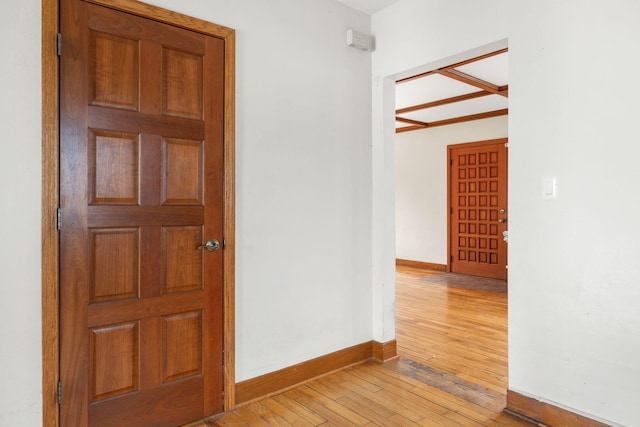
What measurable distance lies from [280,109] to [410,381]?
2031 millimetres

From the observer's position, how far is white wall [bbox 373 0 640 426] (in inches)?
78.2

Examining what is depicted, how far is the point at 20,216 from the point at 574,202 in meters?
2.69

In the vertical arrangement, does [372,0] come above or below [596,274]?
above

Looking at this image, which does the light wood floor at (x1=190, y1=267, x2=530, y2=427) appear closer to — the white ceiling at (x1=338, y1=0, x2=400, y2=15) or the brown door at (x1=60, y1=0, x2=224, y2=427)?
the brown door at (x1=60, y1=0, x2=224, y2=427)

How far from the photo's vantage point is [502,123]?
6477 mm

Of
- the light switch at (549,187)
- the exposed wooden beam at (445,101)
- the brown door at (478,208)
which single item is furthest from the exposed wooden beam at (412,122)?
the light switch at (549,187)

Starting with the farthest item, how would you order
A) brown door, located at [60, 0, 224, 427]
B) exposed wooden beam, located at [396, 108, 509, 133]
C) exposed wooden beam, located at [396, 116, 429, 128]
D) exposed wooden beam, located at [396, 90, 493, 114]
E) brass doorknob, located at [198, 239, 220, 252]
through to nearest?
exposed wooden beam, located at [396, 116, 429, 128]
exposed wooden beam, located at [396, 108, 509, 133]
exposed wooden beam, located at [396, 90, 493, 114]
brass doorknob, located at [198, 239, 220, 252]
brown door, located at [60, 0, 224, 427]

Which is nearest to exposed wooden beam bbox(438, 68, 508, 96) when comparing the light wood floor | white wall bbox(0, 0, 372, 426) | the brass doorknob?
white wall bbox(0, 0, 372, 426)

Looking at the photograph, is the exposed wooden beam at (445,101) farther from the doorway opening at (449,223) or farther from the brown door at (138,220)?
the brown door at (138,220)

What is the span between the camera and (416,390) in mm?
2654

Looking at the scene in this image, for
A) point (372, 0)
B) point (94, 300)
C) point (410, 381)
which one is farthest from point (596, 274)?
point (94, 300)

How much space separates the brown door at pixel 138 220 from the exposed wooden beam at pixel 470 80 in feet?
9.05

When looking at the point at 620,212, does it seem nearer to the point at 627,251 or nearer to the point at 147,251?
the point at 627,251

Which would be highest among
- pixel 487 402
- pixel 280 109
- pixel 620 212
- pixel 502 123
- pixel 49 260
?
pixel 502 123
